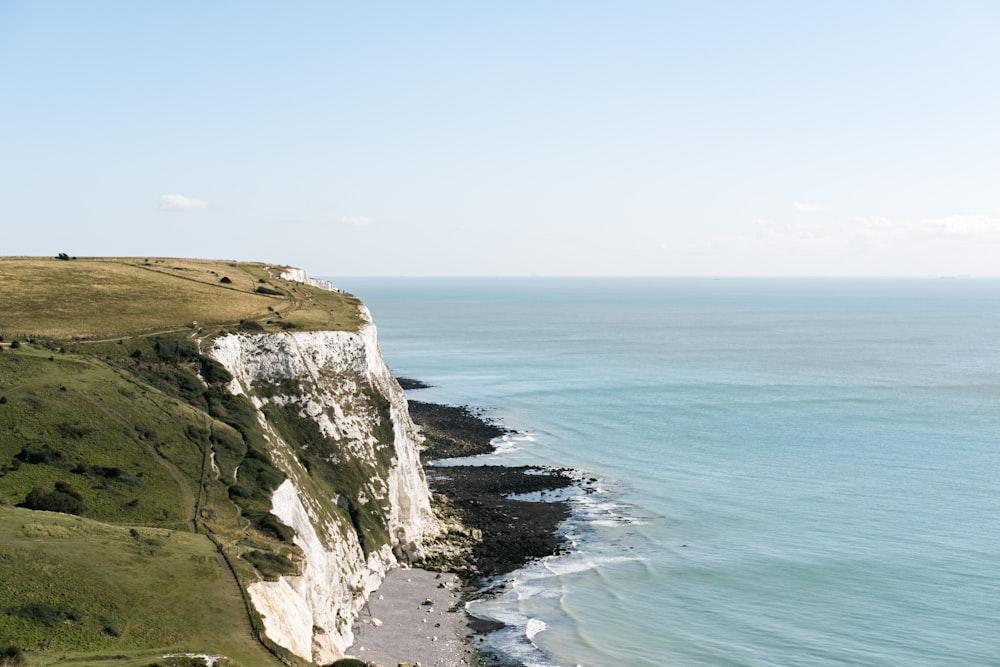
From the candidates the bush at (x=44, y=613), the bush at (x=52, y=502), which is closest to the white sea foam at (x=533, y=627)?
the bush at (x=52, y=502)

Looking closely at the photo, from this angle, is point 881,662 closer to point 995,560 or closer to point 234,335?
point 995,560

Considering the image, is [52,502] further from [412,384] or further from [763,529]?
[412,384]

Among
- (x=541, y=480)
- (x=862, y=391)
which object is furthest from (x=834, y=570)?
(x=862, y=391)

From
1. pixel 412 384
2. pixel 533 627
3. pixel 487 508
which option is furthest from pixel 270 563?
pixel 412 384

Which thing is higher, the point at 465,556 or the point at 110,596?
the point at 110,596

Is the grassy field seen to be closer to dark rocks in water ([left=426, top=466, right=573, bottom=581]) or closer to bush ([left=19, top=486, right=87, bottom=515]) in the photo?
bush ([left=19, top=486, right=87, bottom=515])

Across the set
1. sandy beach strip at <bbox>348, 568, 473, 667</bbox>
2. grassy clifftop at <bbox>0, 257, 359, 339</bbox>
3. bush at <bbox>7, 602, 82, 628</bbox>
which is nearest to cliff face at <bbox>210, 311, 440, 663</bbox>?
sandy beach strip at <bbox>348, 568, 473, 667</bbox>

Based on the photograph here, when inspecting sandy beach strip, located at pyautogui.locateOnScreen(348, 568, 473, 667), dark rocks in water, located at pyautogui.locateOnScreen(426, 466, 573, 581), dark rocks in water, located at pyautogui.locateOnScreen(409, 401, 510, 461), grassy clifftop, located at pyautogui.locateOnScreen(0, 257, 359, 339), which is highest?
grassy clifftop, located at pyautogui.locateOnScreen(0, 257, 359, 339)
